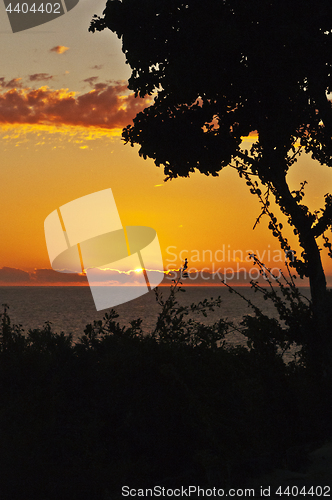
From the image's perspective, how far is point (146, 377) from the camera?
257 inches

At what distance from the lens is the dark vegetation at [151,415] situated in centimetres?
461

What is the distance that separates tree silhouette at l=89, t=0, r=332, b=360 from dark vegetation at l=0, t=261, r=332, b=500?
172cm

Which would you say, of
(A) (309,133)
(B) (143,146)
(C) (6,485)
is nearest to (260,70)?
(A) (309,133)

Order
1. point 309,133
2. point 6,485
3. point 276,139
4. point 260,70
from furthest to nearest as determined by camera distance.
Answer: point 309,133 < point 276,139 < point 260,70 < point 6,485

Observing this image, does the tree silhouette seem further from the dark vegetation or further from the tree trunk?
the dark vegetation

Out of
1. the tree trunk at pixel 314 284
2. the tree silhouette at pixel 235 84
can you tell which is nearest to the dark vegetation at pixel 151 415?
the tree trunk at pixel 314 284

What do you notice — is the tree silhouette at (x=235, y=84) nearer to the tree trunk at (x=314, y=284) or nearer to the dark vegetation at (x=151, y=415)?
the tree trunk at (x=314, y=284)

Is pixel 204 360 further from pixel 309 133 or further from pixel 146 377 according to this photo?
pixel 309 133

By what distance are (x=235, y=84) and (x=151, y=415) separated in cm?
631

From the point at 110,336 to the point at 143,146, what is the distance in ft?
12.8

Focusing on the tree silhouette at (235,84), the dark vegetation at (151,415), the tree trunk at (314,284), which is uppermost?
the tree silhouette at (235,84)

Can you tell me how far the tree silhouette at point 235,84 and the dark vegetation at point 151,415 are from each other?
1.72 metres

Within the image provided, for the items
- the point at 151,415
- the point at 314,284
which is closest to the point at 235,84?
the point at 314,284

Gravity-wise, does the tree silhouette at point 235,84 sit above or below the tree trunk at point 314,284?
above
